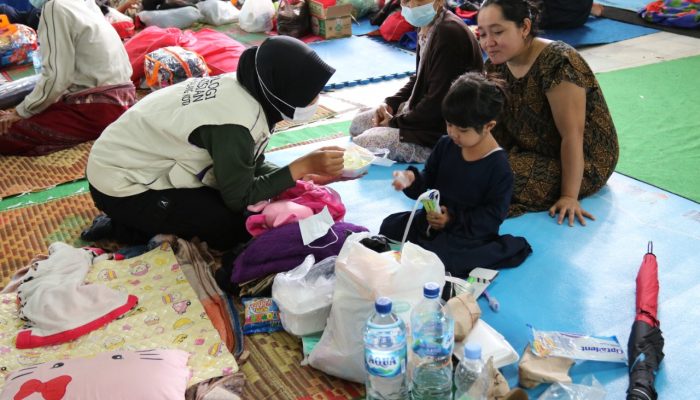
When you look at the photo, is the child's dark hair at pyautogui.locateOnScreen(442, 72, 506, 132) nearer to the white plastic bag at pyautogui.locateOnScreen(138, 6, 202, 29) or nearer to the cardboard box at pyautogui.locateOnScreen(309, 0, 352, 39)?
the cardboard box at pyautogui.locateOnScreen(309, 0, 352, 39)

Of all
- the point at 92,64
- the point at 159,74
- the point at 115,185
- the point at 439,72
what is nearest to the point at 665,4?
the point at 439,72

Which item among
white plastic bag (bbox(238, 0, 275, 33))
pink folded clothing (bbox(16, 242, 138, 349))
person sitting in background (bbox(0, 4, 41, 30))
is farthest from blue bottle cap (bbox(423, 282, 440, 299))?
person sitting in background (bbox(0, 4, 41, 30))

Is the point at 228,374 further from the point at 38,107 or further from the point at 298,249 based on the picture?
the point at 38,107

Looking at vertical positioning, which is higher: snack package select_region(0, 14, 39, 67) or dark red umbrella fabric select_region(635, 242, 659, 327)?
dark red umbrella fabric select_region(635, 242, 659, 327)

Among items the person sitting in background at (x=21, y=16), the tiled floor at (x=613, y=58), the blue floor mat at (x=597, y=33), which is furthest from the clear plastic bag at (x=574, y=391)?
the person sitting in background at (x=21, y=16)

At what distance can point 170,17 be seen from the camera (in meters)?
6.50

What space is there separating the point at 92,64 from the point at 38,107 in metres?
0.40

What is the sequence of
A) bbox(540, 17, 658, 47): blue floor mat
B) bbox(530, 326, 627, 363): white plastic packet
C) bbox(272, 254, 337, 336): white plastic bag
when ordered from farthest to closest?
bbox(540, 17, 658, 47): blue floor mat → bbox(272, 254, 337, 336): white plastic bag → bbox(530, 326, 627, 363): white plastic packet

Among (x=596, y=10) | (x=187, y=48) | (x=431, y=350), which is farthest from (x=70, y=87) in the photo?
(x=596, y=10)

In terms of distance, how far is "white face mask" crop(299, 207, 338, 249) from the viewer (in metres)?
2.33

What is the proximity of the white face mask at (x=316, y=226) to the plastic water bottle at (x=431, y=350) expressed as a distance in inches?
25.4

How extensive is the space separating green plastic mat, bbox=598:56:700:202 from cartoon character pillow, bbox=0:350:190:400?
2.47 m

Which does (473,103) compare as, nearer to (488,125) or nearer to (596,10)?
(488,125)

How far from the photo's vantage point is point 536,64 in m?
2.76
